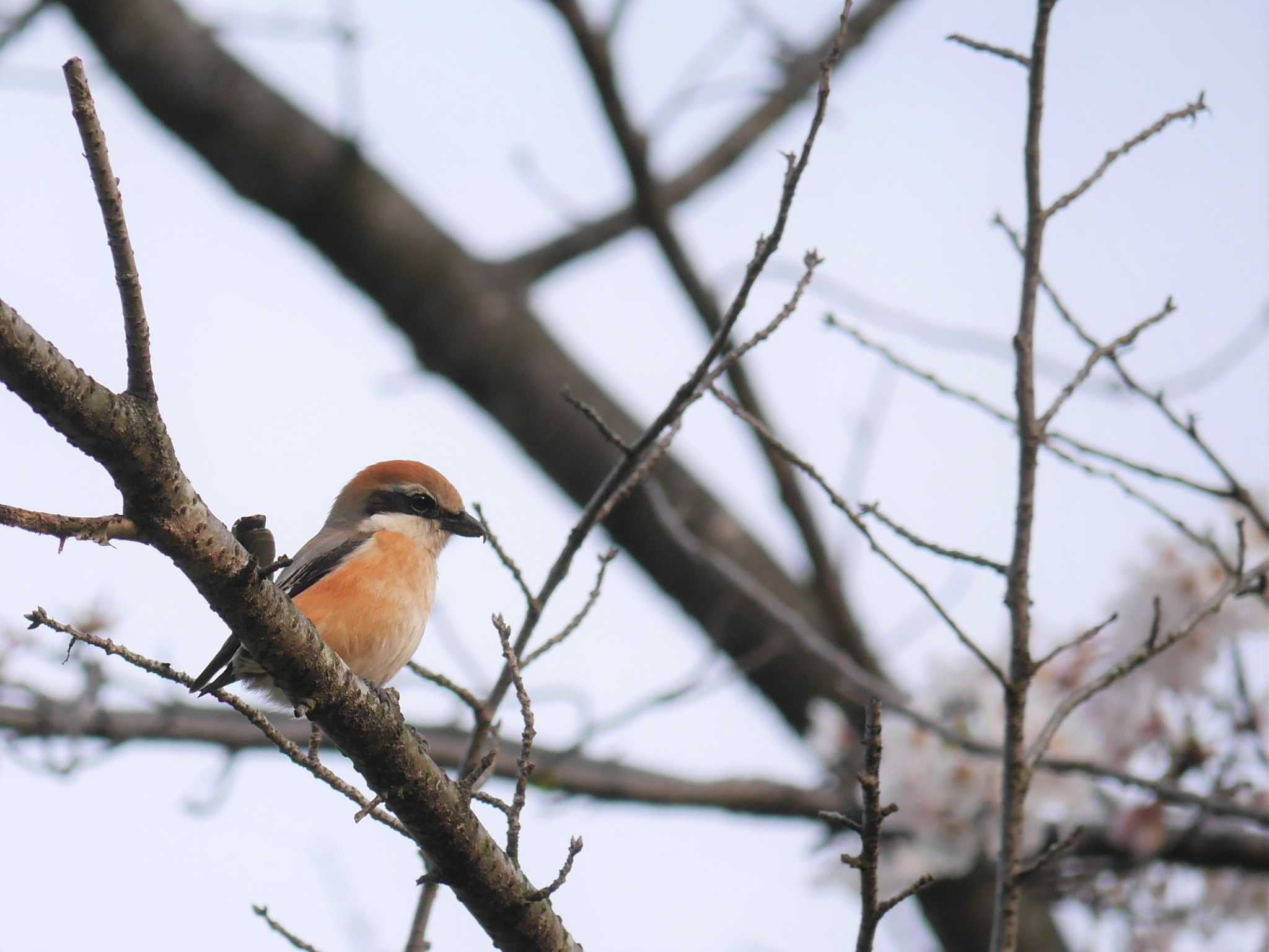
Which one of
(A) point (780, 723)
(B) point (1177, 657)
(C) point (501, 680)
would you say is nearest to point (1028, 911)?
(A) point (780, 723)

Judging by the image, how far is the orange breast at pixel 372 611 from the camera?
3734 mm

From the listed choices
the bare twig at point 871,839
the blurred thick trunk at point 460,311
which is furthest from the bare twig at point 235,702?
the blurred thick trunk at point 460,311

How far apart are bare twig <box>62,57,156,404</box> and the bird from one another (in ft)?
4.16

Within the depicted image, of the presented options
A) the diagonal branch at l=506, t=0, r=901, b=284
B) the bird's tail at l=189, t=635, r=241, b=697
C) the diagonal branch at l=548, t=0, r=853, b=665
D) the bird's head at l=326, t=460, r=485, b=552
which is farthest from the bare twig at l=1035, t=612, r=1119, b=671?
the diagonal branch at l=506, t=0, r=901, b=284

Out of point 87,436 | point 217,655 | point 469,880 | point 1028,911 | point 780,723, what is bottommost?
point 469,880

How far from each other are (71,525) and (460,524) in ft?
8.50

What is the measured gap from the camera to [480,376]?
276 inches

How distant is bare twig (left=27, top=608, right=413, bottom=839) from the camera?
2160 mm

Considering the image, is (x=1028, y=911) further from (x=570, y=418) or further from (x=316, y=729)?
(x=316, y=729)

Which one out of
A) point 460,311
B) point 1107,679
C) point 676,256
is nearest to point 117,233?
point 1107,679

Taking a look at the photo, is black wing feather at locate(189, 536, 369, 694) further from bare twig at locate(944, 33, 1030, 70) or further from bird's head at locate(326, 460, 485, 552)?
bare twig at locate(944, 33, 1030, 70)

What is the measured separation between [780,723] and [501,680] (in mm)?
4417

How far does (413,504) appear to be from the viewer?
4512mm

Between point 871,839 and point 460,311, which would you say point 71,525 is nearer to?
point 871,839
